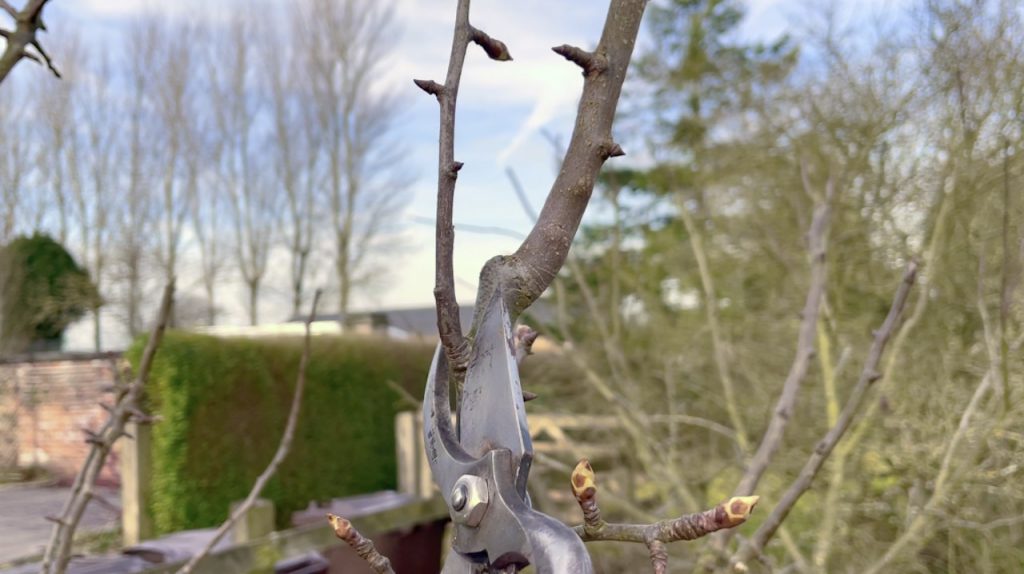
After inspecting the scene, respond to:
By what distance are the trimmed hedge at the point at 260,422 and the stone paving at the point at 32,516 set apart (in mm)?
775

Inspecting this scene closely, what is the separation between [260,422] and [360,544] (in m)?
6.72

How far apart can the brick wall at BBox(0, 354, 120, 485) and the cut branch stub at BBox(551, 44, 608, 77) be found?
13.6 meters

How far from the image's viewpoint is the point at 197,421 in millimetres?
6520

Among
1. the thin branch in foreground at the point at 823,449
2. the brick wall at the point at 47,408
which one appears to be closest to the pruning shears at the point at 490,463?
the thin branch in foreground at the point at 823,449

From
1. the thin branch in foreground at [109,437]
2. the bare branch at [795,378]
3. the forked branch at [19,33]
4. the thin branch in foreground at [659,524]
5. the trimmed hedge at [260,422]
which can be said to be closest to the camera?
the thin branch in foreground at [659,524]

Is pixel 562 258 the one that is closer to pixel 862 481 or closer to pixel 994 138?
pixel 862 481

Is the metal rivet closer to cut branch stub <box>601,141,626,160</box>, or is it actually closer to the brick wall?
cut branch stub <box>601,141,626,160</box>

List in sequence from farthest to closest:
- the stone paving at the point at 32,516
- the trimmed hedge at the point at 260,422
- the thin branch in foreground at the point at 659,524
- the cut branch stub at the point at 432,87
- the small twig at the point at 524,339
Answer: the stone paving at the point at 32,516 < the trimmed hedge at the point at 260,422 < the small twig at the point at 524,339 < the cut branch stub at the point at 432,87 < the thin branch in foreground at the point at 659,524

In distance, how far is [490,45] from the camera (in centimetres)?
91

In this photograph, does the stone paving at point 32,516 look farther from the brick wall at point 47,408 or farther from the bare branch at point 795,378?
the bare branch at point 795,378

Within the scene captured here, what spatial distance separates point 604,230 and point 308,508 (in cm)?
613

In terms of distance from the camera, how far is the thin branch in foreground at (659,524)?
0.60 meters

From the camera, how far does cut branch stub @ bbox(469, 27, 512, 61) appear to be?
89 cm

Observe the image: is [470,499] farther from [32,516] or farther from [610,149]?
[32,516]
